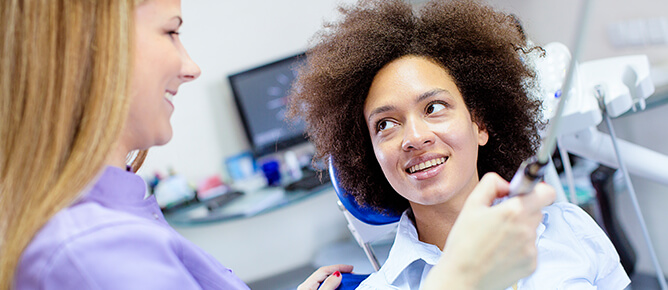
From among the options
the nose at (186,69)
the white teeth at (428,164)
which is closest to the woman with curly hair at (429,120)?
the white teeth at (428,164)

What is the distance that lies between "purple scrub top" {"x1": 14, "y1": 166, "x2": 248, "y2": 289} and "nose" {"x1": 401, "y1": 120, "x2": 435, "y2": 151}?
57cm

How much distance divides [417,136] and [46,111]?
698 millimetres

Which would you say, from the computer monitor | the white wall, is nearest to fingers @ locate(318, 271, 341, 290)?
the white wall

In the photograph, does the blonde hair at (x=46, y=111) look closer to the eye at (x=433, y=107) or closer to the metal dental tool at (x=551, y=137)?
the metal dental tool at (x=551, y=137)

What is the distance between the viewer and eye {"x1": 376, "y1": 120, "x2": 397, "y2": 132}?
116 centimetres

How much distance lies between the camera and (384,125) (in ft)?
3.86

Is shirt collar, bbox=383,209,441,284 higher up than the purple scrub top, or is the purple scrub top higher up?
the purple scrub top

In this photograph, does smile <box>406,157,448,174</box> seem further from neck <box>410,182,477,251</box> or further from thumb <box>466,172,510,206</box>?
thumb <box>466,172,510,206</box>

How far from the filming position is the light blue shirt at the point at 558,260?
1.09 metres

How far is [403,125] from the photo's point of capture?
45.2 inches

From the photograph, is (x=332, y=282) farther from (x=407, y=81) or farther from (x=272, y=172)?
(x=272, y=172)

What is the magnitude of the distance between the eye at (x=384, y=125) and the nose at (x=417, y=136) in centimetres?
5

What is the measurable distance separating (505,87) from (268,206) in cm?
174

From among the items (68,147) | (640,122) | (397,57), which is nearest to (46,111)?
(68,147)
